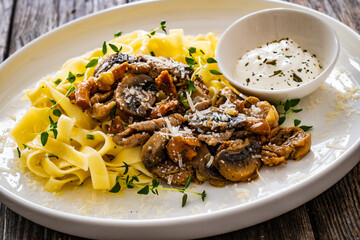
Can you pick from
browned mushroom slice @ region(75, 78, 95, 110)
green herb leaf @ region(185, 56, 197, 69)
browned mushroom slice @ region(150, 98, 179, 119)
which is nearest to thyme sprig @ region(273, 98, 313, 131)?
green herb leaf @ region(185, 56, 197, 69)

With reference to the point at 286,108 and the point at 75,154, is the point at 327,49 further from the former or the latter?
the point at 75,154

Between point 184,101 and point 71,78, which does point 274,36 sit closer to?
point 184,101

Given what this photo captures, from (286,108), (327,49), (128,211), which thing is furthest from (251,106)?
(128,211)

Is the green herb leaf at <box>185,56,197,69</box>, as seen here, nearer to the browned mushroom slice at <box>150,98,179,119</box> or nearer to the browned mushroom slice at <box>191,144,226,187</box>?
the browned mushroom slice at <box>150,98,179,119</box>

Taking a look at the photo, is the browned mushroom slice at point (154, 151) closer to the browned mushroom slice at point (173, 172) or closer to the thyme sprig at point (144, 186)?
the browned mushroom slice at point (173, 172)

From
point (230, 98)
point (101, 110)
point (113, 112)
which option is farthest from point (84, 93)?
point (230, 98)
